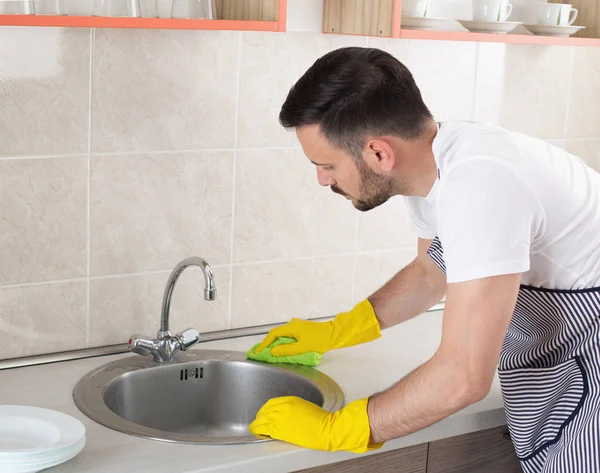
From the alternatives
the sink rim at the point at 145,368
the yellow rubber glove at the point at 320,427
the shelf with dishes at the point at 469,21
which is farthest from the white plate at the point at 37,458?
the shelf with dishes at the point at 469,21

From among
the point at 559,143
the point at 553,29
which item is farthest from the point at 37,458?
the point at 559,143

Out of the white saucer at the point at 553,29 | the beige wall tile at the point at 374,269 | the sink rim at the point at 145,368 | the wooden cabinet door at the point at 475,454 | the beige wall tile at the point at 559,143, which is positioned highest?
the white saucer at the point at 553,29

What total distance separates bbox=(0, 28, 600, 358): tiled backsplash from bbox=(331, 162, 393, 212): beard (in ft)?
1.60

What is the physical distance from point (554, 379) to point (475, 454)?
24 centimetres

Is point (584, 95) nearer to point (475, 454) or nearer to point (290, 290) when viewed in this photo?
point (290, 290)

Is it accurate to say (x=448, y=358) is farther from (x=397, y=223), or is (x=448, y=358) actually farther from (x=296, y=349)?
(x=397, y=223)

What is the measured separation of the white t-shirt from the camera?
4.75 feet

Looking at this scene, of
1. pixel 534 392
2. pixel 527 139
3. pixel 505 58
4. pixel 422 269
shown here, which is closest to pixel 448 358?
pixel 534 392

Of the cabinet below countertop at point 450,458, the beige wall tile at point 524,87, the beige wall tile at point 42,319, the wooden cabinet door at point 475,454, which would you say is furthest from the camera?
the beige wall tile at point 524,87

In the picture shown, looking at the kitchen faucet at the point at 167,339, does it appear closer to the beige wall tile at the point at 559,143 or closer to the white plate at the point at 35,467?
the white plate at the point at 35,467

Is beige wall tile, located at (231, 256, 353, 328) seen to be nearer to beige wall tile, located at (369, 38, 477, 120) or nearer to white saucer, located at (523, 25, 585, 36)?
beige wall tile, located at (369, 38, 477, 120)

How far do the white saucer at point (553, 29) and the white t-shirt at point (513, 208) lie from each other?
644 mm

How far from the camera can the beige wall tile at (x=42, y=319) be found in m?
1.91

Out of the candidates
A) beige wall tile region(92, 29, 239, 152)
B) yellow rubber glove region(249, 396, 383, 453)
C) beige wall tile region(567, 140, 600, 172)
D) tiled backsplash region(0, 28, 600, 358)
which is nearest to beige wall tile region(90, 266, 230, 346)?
tiled backsplash region(0, 28, 600, 358)
